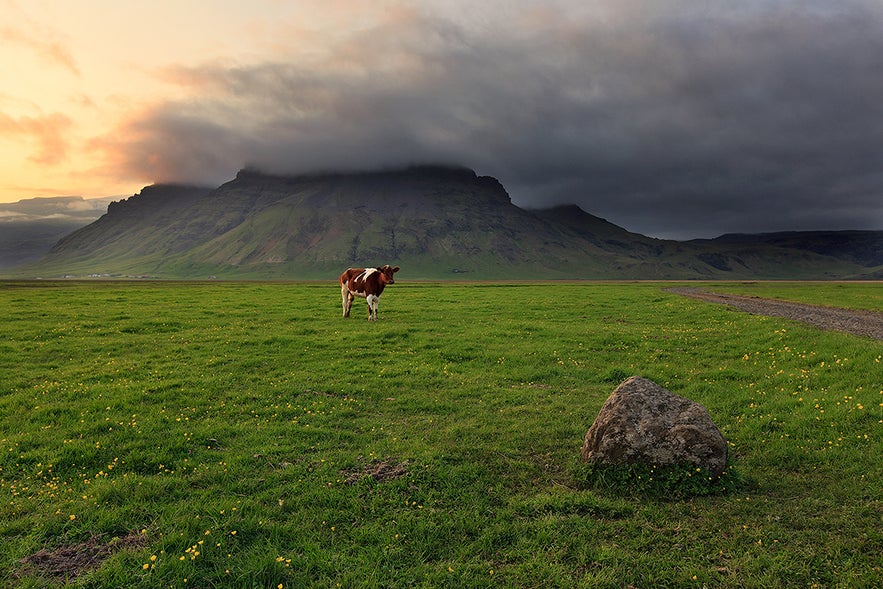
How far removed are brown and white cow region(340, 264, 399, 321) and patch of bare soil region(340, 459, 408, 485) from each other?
21248 mm

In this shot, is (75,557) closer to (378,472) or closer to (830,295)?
(378,472)

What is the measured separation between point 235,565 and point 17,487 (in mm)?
5888

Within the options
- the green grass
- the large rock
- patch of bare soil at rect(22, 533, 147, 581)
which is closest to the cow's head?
the large rock

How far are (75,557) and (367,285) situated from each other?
25.2 meters

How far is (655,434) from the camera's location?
31.9 ft

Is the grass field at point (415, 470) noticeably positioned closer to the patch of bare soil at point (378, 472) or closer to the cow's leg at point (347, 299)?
the patch of bare soil at point (378, 472)

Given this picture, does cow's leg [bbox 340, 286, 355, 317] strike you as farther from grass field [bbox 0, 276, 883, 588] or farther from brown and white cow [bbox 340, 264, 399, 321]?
grass field [bbox 0, 276, 883, 588]

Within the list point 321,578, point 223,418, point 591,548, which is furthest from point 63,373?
point 591,548

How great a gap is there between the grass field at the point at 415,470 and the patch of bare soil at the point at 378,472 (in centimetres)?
6

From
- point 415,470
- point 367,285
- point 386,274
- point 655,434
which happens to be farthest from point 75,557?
point 386,274

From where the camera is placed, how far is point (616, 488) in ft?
31.0

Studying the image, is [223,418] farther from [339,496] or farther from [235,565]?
[235,565]

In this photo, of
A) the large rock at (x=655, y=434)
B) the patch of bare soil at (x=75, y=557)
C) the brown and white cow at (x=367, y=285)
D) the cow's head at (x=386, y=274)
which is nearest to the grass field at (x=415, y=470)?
the patch of bare soil at (x=75, y=557)

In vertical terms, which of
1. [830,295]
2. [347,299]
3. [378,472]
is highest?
[347,299]
